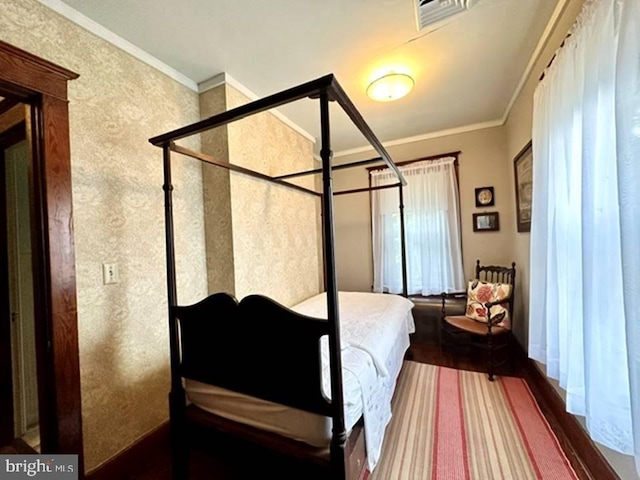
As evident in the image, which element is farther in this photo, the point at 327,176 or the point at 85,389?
the point at 85,389

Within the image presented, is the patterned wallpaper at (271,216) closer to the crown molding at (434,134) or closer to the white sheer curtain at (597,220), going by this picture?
the crown molding at (434,134)

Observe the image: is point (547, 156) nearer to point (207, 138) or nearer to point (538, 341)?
point (538, 341)

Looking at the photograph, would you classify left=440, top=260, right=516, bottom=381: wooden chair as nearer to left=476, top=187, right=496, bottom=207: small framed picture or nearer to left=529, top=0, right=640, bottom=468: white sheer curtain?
left=476, top=187, right=496, bottom=207: small framed picture

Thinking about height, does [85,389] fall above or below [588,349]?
below

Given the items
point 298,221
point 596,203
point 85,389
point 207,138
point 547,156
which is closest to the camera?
point 596,203

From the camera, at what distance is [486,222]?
3.31 m

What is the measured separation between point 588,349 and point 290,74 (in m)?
2.55

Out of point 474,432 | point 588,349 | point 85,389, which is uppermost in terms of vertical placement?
point 588,349

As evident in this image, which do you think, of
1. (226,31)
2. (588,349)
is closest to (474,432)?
(588,349)

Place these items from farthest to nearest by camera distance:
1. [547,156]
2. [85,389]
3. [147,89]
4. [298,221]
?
[298,221], [147,89], [547,156], [85,389]

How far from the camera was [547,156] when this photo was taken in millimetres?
1672

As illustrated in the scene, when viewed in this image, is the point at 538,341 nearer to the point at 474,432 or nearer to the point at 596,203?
the point at 474,432
